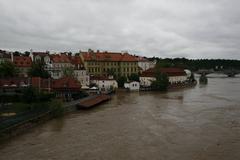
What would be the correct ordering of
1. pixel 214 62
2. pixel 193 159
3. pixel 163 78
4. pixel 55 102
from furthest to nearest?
pixel 214 62 < pixel 163 78 < pixel 55 102 < pixel 193 159

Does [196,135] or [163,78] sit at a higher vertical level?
[163,78]

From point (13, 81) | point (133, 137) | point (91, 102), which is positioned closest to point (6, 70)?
point (13, 81)

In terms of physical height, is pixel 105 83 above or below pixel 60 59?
below

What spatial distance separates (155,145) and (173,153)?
1.49 metres

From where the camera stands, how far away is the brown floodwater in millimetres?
13688

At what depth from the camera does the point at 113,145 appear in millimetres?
15109

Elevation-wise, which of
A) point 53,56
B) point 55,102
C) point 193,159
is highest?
point 53,56

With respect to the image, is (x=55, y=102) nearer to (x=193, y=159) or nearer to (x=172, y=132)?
(x=172, y=132)

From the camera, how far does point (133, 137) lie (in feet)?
54.5

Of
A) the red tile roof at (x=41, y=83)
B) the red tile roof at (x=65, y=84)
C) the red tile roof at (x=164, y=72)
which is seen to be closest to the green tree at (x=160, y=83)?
the red tile roof at (x=164, y=72)

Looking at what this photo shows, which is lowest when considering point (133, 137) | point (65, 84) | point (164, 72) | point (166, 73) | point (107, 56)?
point (133, 137)

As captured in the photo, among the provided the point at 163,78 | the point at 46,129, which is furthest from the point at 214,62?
the point at 46,129

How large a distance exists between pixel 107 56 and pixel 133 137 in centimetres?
3883

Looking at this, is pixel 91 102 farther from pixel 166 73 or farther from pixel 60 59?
pixel 166 73
